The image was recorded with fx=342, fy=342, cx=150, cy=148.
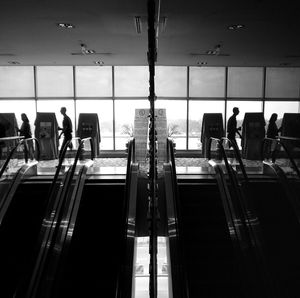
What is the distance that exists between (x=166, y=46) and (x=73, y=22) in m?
3.26

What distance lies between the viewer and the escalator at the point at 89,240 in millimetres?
5074

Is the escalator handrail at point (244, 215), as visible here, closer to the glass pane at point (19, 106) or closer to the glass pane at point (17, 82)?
the glass pane at point (19, 106)

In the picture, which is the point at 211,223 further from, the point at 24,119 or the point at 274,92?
the point at 274,92

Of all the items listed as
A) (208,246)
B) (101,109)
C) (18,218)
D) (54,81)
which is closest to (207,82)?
(101,109)

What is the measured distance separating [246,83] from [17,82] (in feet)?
30.6

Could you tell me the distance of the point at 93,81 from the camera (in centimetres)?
1396

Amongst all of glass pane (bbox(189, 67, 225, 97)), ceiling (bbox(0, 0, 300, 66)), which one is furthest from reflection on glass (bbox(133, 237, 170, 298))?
glass pane (bbox(189, 67, 225, 97))

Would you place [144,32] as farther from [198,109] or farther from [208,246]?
[198,109]

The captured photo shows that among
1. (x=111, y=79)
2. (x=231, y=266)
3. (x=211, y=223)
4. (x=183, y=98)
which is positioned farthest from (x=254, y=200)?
(x=111, y=79)

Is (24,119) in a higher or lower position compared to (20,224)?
higher

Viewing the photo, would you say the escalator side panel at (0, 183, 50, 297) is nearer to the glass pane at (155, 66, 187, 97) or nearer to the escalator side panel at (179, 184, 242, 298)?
the escalator side panel at (179, 184, 242, 298)

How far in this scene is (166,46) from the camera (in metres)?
9.66

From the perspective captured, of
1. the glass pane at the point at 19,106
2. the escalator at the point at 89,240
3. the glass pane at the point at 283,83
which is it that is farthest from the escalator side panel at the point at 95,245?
the glass pane at the point at 283,83

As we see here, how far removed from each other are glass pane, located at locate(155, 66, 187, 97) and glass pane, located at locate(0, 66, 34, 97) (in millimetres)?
5242
